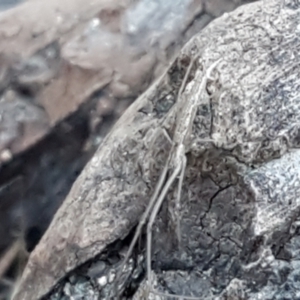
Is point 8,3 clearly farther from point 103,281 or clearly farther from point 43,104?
point 103,281

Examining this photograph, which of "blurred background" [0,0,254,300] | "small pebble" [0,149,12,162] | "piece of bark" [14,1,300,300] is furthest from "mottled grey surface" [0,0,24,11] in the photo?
"piece of bark" [14,1,300,300]

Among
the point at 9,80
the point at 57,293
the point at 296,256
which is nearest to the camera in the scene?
the point at 296,256

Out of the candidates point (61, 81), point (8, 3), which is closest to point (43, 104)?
point (61, 81)

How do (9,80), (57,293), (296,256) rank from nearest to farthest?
(296,256) → (57,293) → (9,80)

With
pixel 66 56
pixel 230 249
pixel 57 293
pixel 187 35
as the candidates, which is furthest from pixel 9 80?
pixel 230 249

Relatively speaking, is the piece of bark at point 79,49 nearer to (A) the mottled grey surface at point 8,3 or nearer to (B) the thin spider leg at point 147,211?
(A) the mottled grey surface at point 8,3

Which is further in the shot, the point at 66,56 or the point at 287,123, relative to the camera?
the point at 66,56

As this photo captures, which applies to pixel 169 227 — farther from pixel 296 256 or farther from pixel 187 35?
pixel 187 35

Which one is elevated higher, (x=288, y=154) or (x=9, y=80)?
(x=9, y=80)

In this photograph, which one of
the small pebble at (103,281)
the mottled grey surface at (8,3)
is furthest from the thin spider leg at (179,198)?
the mottled grey surface at (8,3)
